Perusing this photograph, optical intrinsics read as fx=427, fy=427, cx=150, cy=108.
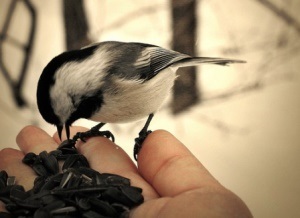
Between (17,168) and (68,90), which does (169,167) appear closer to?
(68,90)

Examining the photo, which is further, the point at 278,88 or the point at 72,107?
the point at 278,88

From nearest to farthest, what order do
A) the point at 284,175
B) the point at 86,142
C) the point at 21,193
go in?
the point at 21,193 → the point at 86,142 → the point at 284,175

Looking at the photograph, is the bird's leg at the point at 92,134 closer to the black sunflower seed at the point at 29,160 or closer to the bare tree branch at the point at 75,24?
the black sunflower seed at the point at 29,160

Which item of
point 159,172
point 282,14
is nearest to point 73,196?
point 159,172

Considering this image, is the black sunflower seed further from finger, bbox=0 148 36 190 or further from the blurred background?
the blurred background

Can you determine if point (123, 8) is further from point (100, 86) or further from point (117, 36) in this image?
point (100, 86)

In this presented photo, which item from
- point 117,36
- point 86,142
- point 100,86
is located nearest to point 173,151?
point 100,86
